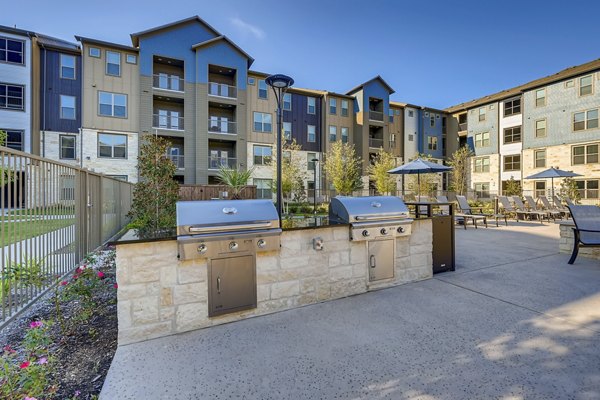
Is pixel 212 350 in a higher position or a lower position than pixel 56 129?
lower

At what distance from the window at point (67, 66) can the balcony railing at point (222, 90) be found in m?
8.89

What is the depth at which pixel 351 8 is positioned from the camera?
10.6 meters

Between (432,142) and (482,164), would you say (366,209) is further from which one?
(432,142)

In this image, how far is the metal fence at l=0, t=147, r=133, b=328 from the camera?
2811 mm

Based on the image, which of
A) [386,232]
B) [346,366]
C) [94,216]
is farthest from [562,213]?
[94,216]

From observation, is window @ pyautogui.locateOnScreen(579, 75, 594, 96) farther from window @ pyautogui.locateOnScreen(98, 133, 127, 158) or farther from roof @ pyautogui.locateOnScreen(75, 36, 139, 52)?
window @ pyautogui.locateOnScreen(98, 133, 127, 158)

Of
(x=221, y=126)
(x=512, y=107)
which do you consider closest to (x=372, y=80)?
(x=512, y=107)

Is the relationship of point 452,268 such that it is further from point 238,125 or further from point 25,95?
point 25,95

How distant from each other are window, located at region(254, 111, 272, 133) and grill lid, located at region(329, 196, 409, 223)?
2064cm

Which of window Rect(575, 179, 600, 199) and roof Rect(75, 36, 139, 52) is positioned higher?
roof Rect(75, 36, 139, 52)

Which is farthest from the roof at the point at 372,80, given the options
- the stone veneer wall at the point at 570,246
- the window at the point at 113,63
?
the stone veneer wall at the point at 570,246

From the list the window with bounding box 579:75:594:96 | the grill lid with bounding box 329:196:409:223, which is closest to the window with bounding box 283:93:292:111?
the window with bounding box 579:75:594:96

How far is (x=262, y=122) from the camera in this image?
930 inches

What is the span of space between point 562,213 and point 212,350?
56.6 feet
